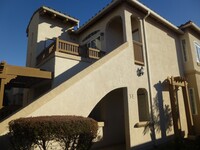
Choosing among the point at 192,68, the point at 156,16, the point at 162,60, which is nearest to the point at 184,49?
the point at 192,68

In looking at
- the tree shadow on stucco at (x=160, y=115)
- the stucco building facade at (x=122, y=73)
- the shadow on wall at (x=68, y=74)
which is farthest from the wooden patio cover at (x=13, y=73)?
the tree shadow on stucco at (x=160, y=115)

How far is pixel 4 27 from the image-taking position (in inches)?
486

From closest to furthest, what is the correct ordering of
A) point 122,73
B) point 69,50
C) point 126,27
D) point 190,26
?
1. point 122,73
2. point 126,27
3. point 69,50
4. point 190,26

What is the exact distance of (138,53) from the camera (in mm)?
10852

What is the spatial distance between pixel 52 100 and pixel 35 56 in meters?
8.34

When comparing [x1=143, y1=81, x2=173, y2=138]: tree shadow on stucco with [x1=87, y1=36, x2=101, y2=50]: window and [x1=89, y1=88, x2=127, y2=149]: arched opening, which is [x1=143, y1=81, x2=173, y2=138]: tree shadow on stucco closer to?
→ [x1=89, y1=88, x2=127, y2=149]: arched opening

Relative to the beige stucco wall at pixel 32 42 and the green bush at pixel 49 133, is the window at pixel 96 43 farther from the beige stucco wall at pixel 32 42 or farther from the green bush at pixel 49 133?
the green bush at pixel 49 133

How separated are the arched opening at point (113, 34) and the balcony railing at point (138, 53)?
8.09ft

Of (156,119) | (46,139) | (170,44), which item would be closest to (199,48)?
(170,44)

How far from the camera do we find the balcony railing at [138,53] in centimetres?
1054

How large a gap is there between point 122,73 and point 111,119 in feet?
12.4

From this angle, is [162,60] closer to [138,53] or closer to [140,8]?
[138,53]

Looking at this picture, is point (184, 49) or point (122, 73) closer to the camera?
point (122, 73)

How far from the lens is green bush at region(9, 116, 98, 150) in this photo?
4.48 metres
